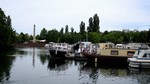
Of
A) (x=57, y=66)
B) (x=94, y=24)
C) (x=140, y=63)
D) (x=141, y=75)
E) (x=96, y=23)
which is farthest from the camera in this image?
(x=94, y=24)

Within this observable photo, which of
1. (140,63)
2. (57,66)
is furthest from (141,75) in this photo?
(57,66)

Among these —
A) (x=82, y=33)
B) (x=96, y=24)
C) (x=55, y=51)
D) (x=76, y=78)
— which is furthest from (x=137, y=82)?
(x=82, y=33)

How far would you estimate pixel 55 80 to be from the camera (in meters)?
40.9

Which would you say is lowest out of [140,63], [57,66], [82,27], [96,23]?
[57,66]

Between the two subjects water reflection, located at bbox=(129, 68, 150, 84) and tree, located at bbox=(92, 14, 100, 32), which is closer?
water reflection, located at bbox=(129, 68, 150, 84)

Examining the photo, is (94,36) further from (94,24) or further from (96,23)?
(94,24)

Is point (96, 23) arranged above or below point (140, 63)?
above

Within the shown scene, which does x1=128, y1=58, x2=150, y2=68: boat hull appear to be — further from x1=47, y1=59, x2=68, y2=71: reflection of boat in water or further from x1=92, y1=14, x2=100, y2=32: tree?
x1=92, y1=14, x2=100, y2=32: tree

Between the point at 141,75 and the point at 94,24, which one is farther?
the point at 94,24

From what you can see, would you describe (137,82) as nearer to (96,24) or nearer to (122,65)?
(122,65)

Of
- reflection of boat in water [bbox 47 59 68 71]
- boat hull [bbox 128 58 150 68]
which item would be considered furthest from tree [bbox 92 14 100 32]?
boat hull [bbox 128 58 150 68]

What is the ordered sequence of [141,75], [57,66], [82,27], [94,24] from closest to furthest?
[141,75]
[57,66]
[94,24]
[82,27]

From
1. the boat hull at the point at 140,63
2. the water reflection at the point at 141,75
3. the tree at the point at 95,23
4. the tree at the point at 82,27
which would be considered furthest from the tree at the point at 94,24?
the water reflection at the point at 141,75

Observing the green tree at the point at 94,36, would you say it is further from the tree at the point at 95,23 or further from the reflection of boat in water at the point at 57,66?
the reflection of boat in water at the point at 57,66
